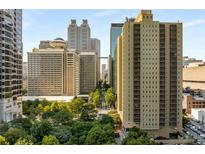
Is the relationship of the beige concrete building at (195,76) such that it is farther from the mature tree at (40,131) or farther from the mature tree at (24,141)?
the mature tree at (24,141)

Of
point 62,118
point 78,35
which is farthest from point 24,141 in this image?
point 78,35

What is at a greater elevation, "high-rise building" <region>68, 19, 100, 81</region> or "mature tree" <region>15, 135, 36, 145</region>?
"high-rise building" <region>68, 19, 100, 81</region>

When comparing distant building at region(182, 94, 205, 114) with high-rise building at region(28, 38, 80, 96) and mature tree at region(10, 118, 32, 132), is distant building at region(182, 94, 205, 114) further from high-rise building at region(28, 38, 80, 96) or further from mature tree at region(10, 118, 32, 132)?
→ high-rise building at region(28, 38, 80, 96)

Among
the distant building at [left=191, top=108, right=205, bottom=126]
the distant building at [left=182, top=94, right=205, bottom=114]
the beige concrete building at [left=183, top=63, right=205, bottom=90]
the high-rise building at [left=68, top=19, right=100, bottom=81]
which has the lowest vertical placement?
the distant building at [left=191, top=108, right=205, bottom=126]

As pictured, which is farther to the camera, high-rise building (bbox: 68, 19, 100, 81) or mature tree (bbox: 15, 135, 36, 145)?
high-rise building (bbox: 68, 19, 100, 81)

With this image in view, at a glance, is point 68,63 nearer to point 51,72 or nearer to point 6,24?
point 51,72

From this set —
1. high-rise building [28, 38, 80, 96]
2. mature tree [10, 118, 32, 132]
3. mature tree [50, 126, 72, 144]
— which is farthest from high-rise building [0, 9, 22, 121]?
high-rise building [28, 38, 80, 96]

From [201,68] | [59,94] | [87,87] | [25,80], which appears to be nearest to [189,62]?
[201,68]
